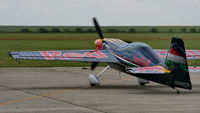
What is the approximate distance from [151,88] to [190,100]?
3.97 meters

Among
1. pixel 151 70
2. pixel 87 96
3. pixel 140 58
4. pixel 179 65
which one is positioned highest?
pixel 179 65

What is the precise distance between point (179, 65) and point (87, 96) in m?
3.05

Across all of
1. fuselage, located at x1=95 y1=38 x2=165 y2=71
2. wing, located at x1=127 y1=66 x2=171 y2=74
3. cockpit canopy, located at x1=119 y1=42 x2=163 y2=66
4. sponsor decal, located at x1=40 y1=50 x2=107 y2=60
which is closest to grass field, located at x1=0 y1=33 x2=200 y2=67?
sponsor decal, located at x1=40 y1=50 x2=107 y2=60

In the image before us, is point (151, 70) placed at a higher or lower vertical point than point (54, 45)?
higher

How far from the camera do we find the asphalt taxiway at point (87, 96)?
14.6 meters

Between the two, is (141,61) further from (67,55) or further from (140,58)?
(67,55)

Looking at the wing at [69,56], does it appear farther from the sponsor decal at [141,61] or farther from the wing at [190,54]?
the wing at [190,54]

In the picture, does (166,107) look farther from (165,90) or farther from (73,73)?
(73,73)

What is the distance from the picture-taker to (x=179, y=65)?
1697cm

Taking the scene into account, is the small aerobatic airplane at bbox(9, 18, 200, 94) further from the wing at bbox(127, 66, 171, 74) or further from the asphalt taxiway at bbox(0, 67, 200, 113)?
the asphalt taxiway at bbox(0, 67, 200, 113)

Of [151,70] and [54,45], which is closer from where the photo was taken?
[151,70]

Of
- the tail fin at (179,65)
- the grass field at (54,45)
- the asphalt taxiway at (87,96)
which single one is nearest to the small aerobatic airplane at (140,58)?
the tail fin at (179,65)

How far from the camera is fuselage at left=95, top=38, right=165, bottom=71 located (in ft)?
61.8

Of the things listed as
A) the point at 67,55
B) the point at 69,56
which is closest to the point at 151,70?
the point at 69,56
